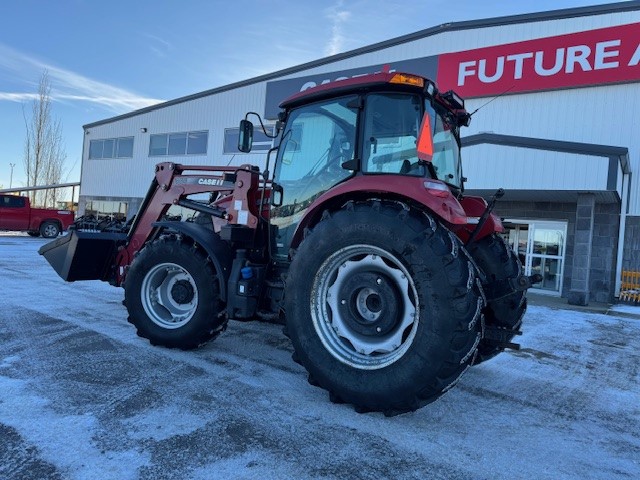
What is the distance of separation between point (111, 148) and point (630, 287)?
23.7 m

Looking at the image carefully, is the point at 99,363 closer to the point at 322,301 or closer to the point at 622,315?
the point at 322,301

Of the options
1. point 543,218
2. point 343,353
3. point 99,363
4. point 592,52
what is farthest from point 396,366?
point 592,52

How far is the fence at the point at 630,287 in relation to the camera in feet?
39.0

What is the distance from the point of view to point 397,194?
337 centimetres

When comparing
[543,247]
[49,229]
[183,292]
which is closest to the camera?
[183,292]

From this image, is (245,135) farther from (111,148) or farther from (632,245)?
(111,148)

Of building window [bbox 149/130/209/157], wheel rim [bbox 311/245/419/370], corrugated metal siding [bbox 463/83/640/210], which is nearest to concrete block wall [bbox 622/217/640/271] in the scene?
corrugated metal siding [bbox 463/83/640/210]

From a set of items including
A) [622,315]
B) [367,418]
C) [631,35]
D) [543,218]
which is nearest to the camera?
[367,418]

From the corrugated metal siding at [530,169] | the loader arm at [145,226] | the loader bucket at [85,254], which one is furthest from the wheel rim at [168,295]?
the corrugated metal siding at [530,169]

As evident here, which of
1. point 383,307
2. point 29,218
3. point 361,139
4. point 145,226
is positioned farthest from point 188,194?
point 29,218

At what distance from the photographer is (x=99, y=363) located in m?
4.09

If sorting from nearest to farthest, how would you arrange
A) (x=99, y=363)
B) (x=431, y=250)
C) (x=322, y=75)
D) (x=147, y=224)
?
(x=431, y=250) < (x=99, y=363) < (x=147, y=224) < (x=322, y=75)

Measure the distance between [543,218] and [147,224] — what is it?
37.7ft

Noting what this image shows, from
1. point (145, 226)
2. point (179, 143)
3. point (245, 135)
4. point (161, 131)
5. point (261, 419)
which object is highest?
point (161, 131)
